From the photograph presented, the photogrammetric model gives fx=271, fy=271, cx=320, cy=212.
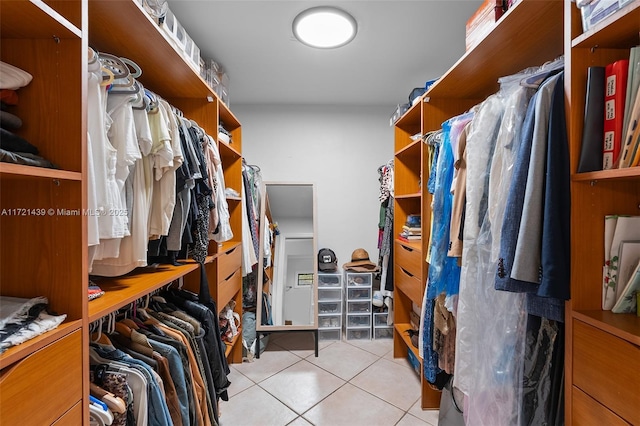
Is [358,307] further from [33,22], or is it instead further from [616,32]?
[33,22]

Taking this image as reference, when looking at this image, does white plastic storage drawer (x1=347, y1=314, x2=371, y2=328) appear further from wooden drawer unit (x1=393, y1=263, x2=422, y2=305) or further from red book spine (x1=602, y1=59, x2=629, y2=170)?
red book spine (x1=602, y1=59, x2=629, y2=170)

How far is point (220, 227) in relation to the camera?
1.57 m

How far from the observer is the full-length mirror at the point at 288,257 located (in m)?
2.38

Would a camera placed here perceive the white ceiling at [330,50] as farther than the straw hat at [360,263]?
No

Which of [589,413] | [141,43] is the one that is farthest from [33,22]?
[589,413]

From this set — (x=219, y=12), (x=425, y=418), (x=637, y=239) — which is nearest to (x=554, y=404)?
(x=637, y=239)

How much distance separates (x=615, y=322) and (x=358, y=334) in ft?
6.94

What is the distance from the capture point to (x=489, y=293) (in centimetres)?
106

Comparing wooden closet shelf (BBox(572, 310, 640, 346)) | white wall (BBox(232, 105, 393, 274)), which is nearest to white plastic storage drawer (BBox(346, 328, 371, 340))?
white wall (BBox(232, 105, 393, 274))

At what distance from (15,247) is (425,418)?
6.59ft

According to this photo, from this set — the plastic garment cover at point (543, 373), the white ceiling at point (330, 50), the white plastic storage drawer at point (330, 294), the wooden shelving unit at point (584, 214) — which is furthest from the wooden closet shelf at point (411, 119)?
the white plastic storage drawer at point (330, 294)

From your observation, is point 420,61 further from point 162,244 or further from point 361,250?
point 162,244

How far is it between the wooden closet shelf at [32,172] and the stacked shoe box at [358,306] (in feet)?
7.30

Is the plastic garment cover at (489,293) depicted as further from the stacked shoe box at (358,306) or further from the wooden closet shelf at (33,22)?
the stacked shoe box at (358,306)
